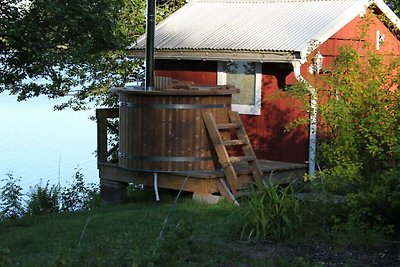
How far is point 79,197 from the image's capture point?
14836 mm

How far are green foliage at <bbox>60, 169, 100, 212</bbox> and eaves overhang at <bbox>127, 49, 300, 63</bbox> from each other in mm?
3212

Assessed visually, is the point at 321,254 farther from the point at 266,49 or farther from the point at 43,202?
the point at 43,202

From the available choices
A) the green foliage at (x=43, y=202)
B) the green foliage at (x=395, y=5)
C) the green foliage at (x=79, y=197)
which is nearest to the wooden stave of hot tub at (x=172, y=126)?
the green foliage at (x=79, y=197)

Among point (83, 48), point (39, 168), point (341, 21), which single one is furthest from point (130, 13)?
point (341, 21)

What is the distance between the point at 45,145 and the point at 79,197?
10.3m

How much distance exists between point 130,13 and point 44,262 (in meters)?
12.9

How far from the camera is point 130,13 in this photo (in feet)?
60.8

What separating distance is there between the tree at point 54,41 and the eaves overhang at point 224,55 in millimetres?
1098

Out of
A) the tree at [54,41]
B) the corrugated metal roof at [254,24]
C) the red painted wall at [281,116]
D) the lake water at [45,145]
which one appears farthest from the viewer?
the lake water at [45,145]

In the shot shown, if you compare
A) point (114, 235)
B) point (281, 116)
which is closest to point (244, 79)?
point (281, 116)

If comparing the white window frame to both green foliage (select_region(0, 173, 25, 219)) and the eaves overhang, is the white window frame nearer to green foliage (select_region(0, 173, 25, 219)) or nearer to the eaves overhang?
the eaves overhang

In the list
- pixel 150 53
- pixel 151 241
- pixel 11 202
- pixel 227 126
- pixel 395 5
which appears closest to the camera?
pixel 151 241

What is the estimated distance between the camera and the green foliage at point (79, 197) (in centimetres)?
1375

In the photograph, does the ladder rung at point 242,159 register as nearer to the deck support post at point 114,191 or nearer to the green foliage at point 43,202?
the deck support post at point 114,191
